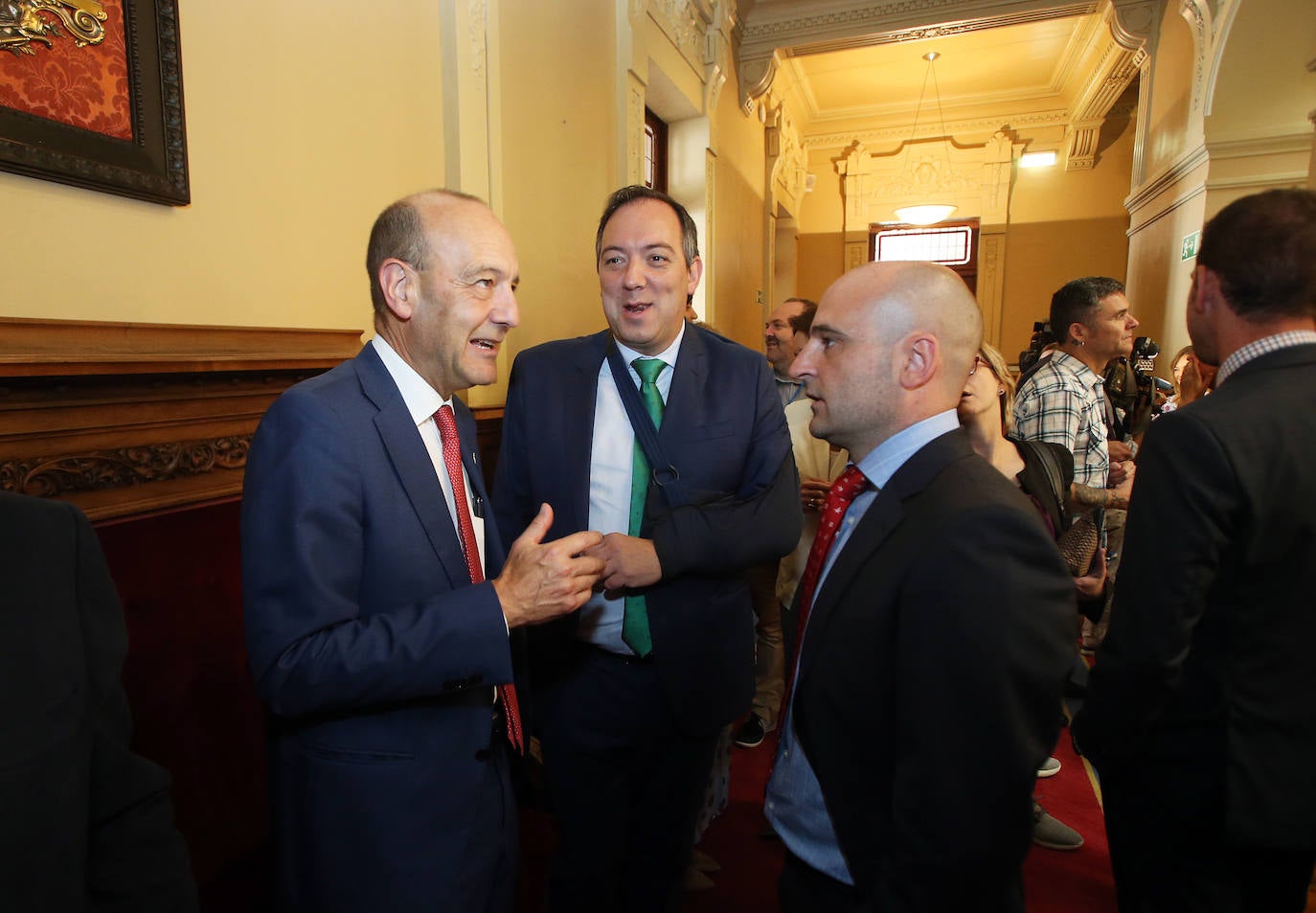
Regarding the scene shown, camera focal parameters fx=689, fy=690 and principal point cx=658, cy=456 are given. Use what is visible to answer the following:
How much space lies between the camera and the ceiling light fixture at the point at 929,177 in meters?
8.99

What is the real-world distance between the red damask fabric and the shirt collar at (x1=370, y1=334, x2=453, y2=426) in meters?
0.95

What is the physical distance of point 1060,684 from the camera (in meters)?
0.91

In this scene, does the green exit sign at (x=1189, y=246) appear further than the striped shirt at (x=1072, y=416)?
Yes

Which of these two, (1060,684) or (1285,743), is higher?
(1060,684)

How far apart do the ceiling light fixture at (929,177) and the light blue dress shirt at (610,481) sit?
876 cm

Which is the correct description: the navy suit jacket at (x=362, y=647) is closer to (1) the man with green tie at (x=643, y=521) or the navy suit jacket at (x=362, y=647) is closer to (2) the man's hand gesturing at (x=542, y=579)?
(2) the man's hand gesturing at (x=542, y=579)

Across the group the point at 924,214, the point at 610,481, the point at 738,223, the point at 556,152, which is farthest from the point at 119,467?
the point at 924,214

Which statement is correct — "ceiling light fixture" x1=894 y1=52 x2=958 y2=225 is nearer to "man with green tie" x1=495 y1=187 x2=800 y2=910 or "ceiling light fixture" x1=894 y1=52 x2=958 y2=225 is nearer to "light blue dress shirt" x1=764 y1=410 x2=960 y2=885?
"man with green tie" x1=495 y1=187 x2=800 y2=910

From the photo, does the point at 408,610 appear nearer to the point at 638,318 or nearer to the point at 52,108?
the point at 638,318

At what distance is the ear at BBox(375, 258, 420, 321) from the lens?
1199 mm

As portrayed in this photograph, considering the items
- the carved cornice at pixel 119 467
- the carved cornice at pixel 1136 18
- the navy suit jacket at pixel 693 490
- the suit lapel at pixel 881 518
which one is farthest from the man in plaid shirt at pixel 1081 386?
the carved cornice at pixel 1136 18

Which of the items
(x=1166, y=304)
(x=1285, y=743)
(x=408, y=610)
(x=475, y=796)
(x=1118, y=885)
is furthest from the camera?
(x=1166, y=304)

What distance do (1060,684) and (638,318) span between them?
1.11 meters

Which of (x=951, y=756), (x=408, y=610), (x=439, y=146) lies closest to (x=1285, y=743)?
(x=951, y=756)
